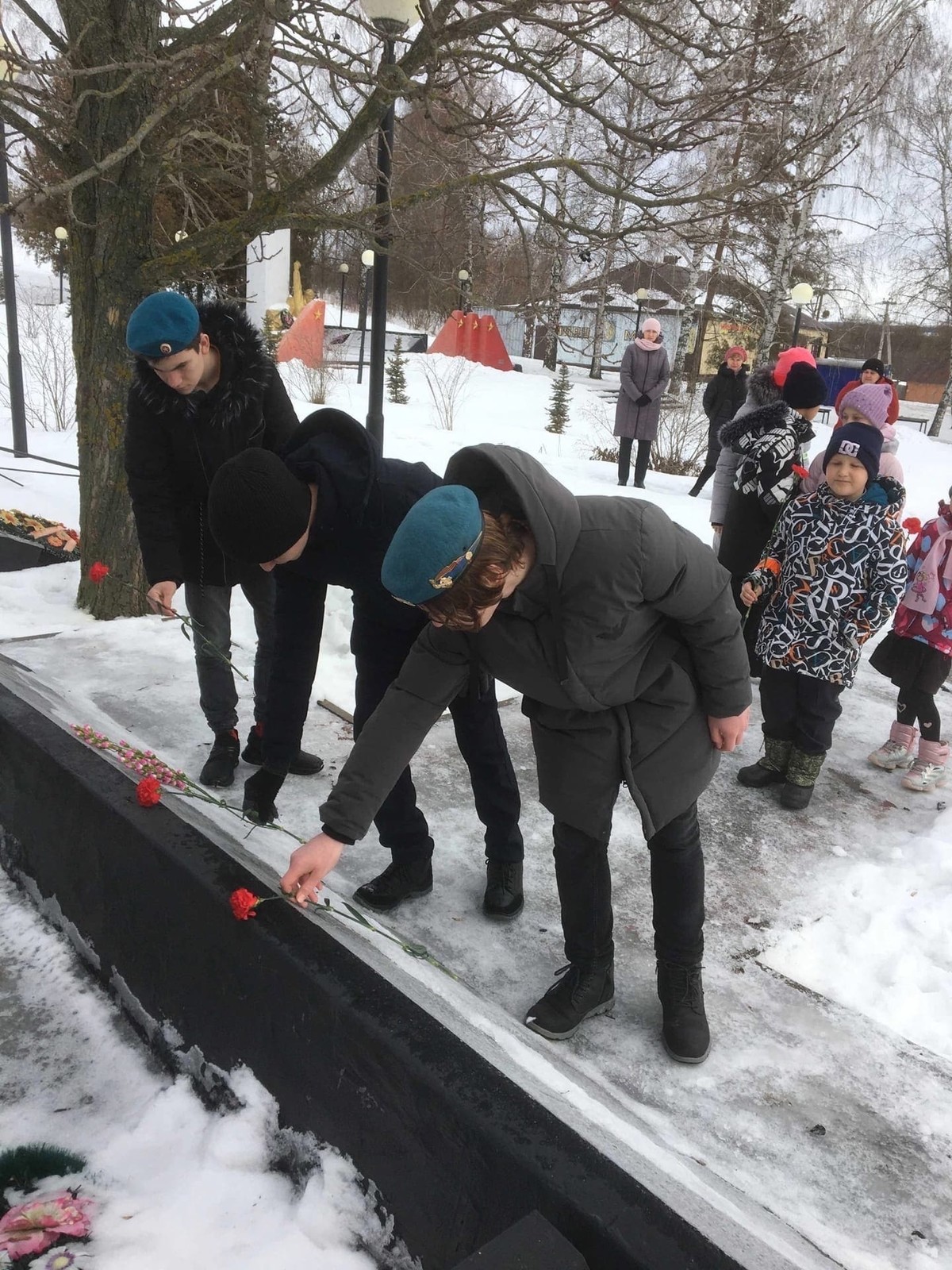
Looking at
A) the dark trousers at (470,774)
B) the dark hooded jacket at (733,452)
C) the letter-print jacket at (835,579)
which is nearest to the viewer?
the dark trousers at (470,774)

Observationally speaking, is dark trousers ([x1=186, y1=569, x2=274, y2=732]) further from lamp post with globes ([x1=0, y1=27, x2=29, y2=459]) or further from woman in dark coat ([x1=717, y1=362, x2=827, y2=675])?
lamp post with globes ([x1=0, y1=27, x2=29, y2=459])

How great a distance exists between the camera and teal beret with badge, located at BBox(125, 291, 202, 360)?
8.35 feet

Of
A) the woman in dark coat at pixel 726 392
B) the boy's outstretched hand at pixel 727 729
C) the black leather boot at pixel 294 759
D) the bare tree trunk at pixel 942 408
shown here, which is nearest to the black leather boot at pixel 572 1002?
the boy's outstretched hand at pixel 727 729

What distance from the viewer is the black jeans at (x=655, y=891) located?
2.08 meters

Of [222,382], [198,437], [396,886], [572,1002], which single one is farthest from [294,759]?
[572,1002]

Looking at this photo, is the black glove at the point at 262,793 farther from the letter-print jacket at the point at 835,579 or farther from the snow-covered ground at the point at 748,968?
the letter-print jacket at the point at 835,579

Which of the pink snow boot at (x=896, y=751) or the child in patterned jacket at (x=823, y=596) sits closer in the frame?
the child in patterned jacket at (x=823, y=596)

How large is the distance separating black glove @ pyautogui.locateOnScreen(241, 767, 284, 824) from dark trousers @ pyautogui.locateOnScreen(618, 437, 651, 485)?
800 centimetres

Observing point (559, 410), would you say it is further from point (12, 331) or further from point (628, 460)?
point (12, 331)

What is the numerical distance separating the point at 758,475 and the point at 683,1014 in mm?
2611

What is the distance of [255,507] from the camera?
1913 mm

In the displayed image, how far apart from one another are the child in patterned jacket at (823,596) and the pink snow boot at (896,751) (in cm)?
53

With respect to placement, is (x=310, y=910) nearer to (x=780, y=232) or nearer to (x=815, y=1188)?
(x=815, y=1188)

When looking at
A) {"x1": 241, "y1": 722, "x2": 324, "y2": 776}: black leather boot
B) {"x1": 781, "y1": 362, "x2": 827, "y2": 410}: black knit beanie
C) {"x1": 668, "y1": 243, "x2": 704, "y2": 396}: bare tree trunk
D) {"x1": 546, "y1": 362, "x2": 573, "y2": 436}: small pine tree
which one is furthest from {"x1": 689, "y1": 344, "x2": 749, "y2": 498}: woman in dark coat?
{"x1": 668, "y1": 243, "x2": 704, "y2": 396}: bare tree trunk
